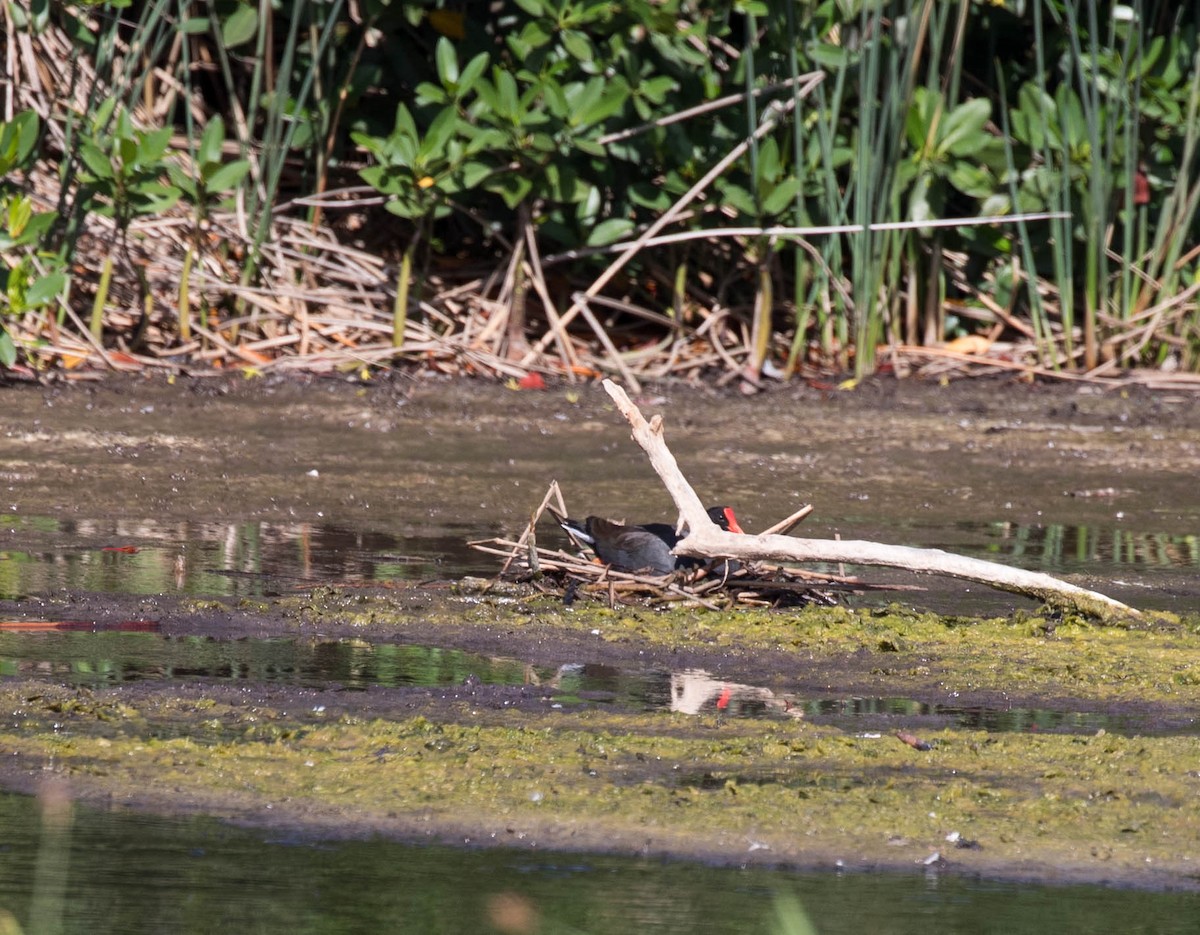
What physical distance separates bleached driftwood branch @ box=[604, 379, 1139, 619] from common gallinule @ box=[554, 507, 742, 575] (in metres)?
0.18

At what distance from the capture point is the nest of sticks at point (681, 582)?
209 inches

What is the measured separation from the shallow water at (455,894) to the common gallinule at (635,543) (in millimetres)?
2268

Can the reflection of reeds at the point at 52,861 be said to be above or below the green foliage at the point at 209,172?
below

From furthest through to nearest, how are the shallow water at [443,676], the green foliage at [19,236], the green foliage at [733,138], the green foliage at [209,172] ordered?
the green foliage at [733,138] → the green foliage at [209,172] → the green foliage at [19,236] → the shallow water at [443,676]

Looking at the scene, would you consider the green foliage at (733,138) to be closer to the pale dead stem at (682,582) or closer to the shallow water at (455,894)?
the pale dead stem at (682,582)

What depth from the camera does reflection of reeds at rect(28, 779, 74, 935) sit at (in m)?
2.87

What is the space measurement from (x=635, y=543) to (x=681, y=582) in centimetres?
18

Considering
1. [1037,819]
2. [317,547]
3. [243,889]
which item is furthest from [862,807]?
[317,547]

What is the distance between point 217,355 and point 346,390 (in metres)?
0.86

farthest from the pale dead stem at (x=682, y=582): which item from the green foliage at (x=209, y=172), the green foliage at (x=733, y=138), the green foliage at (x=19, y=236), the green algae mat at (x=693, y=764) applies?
the green foliage at (x=209, y=172)

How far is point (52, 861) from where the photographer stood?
3.11 m

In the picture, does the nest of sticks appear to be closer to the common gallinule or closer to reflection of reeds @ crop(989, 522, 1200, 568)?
the common gallinule

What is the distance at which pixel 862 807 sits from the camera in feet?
11.2

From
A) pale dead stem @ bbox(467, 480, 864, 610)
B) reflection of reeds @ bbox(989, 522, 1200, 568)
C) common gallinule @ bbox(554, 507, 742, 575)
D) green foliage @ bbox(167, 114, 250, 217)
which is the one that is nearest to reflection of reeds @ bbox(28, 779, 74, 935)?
pale dead stem @ bbox(467, 480, 864, 610)
